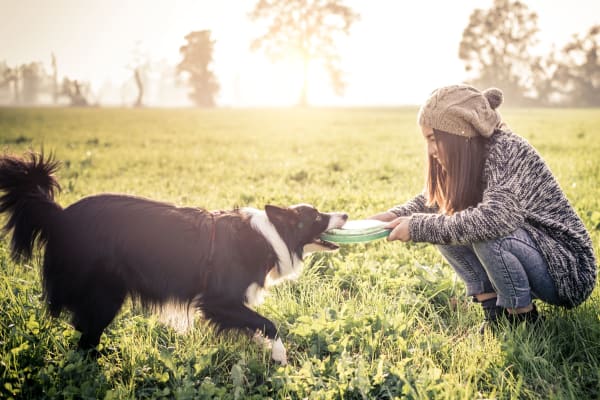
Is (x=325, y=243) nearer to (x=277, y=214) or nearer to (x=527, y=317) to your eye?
(x=277, y=214)

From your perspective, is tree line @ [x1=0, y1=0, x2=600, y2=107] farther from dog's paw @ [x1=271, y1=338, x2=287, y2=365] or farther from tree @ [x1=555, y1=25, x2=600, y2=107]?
dog's paw @ [x1=271, y1=338, x2=287, y2=365]

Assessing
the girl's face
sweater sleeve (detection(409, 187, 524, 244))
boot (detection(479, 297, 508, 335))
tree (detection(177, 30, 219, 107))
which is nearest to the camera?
sweater sleeve (detection(409, 187, 524, 244))

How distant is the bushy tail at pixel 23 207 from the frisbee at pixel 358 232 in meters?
1.87

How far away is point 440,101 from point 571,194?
4.74 metres

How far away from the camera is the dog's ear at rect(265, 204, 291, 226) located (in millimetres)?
3441

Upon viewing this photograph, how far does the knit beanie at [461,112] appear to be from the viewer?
2949mm

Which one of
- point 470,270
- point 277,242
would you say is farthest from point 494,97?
point 277,242

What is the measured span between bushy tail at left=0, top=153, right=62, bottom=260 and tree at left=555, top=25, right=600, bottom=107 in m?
54.5

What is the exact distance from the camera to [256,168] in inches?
398

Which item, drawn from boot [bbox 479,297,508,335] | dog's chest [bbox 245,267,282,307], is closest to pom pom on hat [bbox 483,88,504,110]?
boot [bbox 479,297,508,335]

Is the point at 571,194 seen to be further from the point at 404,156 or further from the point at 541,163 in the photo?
the point at 404,156

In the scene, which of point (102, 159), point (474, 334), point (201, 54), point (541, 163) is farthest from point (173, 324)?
point (201, 54)

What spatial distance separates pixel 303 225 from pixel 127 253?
4.10ft

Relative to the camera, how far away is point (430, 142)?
3260 mm
